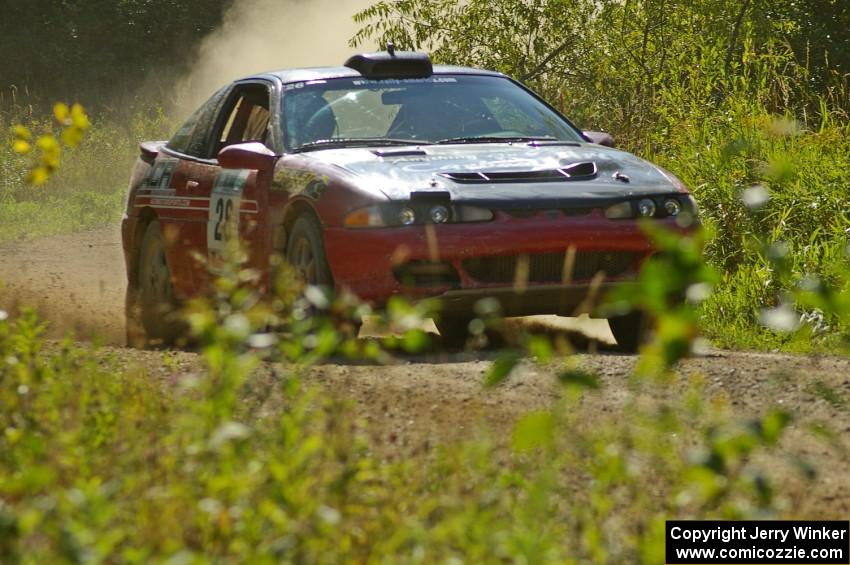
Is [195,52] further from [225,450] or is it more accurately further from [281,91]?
[225,450]

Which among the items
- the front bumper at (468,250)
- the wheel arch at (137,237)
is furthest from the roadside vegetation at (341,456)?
the wheel arch at (137,237)

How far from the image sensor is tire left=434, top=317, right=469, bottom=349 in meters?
8.58

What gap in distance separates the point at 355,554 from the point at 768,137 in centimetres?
782

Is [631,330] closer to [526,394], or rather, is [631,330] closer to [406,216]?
[406,216]

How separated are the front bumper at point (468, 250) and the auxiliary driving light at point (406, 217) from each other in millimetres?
30

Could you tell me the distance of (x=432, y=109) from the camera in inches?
344

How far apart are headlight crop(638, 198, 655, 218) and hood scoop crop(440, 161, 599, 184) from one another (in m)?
0.28

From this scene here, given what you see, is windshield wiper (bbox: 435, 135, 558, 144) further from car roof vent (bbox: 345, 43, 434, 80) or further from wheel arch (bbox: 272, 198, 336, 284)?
wheel arch (bbox: 272, 198, 336, 284)

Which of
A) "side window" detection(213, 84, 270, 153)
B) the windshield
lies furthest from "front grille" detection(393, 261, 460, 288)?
"side window" detection(213, 84, 270, 153)

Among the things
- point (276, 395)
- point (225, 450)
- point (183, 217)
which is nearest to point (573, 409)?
point (276, 395)

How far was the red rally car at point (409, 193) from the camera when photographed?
24.2 ft

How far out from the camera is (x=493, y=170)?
7.68 metres

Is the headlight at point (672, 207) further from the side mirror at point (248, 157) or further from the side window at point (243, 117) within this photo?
the side window at point (243, 117)

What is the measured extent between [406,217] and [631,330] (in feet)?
5.07
